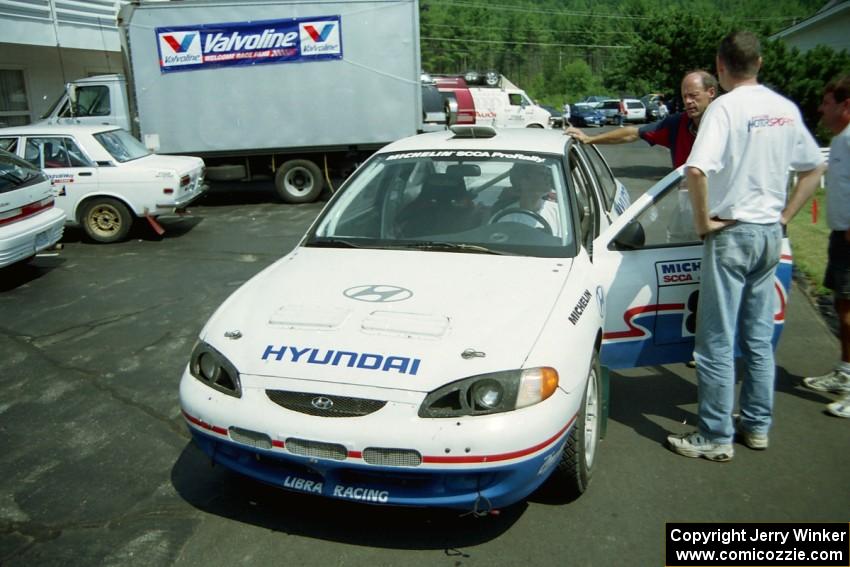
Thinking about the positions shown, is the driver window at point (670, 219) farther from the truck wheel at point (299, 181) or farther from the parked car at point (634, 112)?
the parked car at point (634, 112)

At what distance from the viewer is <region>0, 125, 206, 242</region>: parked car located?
973cm

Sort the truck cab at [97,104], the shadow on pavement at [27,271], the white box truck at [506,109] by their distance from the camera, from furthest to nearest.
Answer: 1. the white box truck at [506,109]
2. the truck cab at [97,104]
3. the shadow on pavement at [27,271]

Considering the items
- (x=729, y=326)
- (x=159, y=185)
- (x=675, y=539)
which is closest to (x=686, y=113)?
(x=729, y=326)

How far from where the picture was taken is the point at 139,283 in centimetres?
783

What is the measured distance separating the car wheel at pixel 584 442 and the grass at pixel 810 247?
4296 millimetres

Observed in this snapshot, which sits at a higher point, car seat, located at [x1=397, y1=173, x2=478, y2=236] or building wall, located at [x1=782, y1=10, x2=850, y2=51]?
building wall, located at [x1=782, y1=10, x2=850, y2=51]

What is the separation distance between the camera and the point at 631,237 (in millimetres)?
3992

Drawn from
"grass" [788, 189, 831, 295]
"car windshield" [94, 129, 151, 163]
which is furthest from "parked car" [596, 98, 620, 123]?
"car windshield" [94, 129, 151, 163]

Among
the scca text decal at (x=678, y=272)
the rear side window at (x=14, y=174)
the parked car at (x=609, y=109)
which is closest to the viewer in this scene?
the scca text decal at (x=678, y=272)

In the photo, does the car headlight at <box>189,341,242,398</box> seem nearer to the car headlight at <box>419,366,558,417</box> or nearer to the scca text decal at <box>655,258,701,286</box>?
the car headlight at <box>419,366,558,417</box>

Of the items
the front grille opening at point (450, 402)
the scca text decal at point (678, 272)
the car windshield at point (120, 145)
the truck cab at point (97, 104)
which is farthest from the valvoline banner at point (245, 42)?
the front grille opening at point (450, 402)

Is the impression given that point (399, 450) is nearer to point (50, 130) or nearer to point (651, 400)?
point (651, 400)

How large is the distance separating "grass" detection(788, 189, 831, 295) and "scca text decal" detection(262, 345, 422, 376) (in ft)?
17.9

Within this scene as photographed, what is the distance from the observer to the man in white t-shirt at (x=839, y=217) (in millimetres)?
4367
